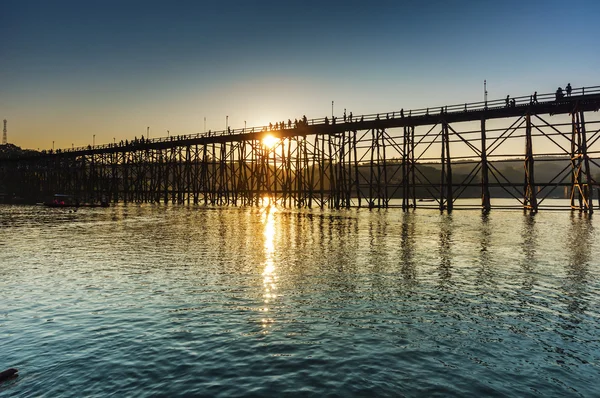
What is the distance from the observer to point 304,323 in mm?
8602

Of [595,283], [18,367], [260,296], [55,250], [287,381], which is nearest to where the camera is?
[287,381]

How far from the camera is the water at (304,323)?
6012 mm

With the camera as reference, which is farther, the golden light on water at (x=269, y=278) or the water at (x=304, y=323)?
the golden light on water at (x=269, y=278)

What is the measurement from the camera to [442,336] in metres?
7.82

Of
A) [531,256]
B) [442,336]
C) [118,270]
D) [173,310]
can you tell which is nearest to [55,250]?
[118,270]

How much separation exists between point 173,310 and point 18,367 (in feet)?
11.4

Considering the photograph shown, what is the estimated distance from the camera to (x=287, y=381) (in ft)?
19.6

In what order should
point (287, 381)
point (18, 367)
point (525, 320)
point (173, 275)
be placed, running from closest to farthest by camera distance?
point (287, 381)
point (18, 367)
point (525, 320)
point (173, 275)

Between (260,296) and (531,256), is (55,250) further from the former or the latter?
(531,256)

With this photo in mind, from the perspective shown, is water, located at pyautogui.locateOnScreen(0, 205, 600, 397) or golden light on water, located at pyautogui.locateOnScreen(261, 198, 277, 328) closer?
water, located at pyautogui.locateOnScreen(0, 205, 600, 397)

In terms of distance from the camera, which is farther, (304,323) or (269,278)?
(269,278)

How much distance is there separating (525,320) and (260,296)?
6.52 m

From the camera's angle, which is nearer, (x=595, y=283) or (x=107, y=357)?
(x=107, y=357)

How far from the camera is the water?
6012 millimetres
